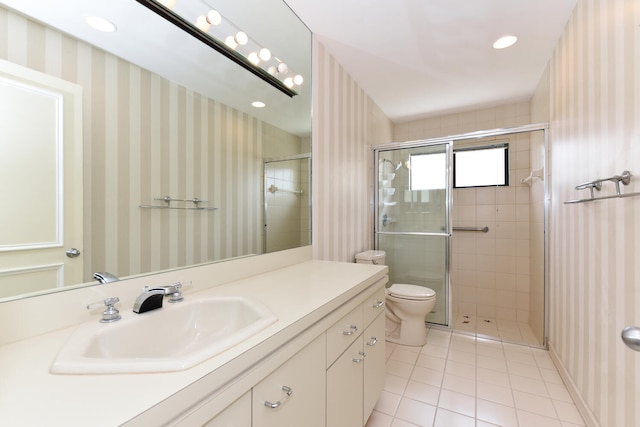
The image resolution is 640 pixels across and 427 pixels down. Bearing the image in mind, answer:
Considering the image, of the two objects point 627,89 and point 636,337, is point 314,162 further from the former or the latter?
point 636,337

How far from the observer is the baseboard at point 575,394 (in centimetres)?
146

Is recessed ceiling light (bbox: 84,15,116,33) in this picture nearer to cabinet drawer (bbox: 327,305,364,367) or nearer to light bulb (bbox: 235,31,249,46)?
light bulb (bbox: 235,31,249,46)

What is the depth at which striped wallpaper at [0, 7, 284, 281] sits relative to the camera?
2.84ft

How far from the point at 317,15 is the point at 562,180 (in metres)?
2.01

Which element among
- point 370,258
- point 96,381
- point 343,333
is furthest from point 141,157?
point 370,258

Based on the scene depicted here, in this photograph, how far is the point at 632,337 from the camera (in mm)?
622

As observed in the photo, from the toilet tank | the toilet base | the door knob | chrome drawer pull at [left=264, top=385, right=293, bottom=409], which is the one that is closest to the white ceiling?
the toilet tank

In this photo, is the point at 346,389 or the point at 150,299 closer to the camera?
the point at 150,299

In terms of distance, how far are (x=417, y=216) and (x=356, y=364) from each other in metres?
1.99

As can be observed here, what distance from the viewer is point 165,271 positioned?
1095 mm

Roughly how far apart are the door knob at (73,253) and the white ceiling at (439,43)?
178 cm

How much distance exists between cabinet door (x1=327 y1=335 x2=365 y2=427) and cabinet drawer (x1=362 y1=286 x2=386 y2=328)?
0.12 m

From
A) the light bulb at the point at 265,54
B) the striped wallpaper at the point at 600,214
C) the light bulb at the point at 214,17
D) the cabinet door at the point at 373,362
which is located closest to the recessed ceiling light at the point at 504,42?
the striped wallpaper at the point at 600,214

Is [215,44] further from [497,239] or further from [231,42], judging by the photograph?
[497,239]
